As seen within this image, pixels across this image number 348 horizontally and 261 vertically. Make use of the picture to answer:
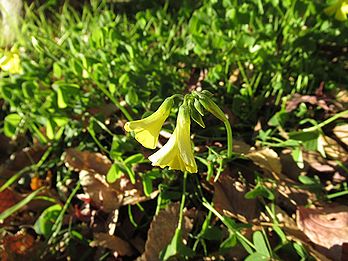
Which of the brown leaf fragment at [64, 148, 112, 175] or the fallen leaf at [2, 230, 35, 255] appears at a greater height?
the brown leaf fragment at [64, 148, 112, 175]

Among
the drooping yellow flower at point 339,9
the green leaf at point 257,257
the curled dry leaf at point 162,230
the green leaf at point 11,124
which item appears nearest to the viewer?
the green leaf at point 257,257

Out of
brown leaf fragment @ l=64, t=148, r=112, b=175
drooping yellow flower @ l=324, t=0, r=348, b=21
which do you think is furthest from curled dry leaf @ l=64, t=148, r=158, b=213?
drooping yellow flower @ l=324, t=0, r=348, b=21

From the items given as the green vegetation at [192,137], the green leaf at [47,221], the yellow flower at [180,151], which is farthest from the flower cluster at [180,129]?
the green leaf at [47,221]

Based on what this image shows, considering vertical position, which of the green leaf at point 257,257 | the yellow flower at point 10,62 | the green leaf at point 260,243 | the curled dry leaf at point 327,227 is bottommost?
the curled dry leaf at point 327,227

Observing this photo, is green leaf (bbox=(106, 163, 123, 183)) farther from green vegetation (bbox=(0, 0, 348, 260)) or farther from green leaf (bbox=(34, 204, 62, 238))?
green leaf (bbox=(34, 204, 62, 238))

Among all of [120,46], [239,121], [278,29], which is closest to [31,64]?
[120,46]

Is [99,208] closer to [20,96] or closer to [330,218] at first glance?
[20,96]

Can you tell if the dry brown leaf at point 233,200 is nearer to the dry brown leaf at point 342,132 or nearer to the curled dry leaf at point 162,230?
the curled dry leaf at point 162,230
